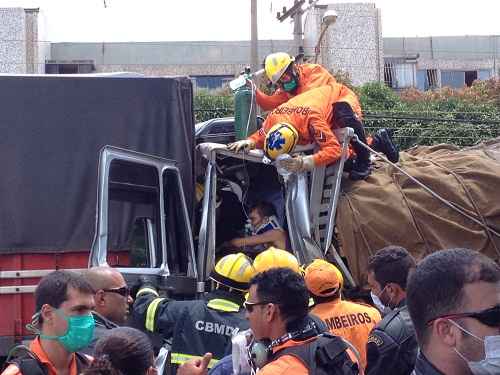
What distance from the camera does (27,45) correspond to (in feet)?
103

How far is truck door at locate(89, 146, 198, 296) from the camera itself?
18.3 ft

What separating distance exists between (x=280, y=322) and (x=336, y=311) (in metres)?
1.38

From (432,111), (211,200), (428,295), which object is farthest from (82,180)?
(432,111)

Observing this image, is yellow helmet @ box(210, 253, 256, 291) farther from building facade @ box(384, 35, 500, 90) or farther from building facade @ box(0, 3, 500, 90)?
building facade @ box(384, 35, 500, 90)

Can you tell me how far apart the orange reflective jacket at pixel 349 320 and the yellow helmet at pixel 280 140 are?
191 cm

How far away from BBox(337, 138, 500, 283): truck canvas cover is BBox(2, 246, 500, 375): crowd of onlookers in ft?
5.39

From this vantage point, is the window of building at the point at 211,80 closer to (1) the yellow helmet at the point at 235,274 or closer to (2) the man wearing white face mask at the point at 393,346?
(1) the yellow helmet at the point at 235,274

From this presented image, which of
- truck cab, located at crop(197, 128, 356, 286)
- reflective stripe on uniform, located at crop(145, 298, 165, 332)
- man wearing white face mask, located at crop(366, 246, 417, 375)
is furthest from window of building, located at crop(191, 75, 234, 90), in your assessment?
man wearing white face mask, located at crop(366, 246, 417, 375)

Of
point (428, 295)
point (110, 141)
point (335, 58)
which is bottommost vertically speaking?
point (428, 295)

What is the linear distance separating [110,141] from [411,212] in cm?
240

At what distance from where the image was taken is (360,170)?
22.2ft

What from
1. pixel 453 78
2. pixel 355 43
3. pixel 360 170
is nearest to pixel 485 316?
pixel 360 170

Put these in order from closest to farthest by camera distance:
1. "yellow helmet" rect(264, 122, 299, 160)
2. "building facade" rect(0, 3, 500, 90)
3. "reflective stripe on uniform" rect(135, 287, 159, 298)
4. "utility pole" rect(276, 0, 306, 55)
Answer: "reflective stripe on uniform" rect(135, 287, 159, 298)
"yellow helmet" rect(264, 122, 299, 160)
"utility pole" rect(276, 0, 306, 55)
"building facade" rect(0, 3, 500, 90)

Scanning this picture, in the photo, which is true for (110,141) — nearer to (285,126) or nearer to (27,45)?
(285,126)
